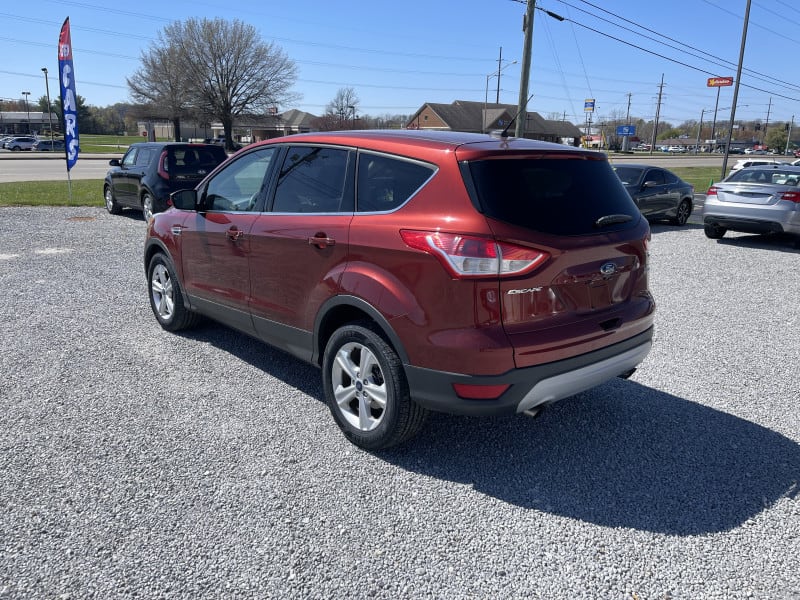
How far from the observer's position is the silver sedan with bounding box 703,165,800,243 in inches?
440

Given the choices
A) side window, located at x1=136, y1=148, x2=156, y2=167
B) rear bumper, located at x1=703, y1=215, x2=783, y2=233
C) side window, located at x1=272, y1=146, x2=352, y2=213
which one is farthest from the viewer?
side window, located at x1=136, y1=148, x2=156, y2=167

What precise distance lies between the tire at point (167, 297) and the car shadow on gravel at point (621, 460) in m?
1.67

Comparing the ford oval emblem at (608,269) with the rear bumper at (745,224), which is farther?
the rear bumper at (745,224)

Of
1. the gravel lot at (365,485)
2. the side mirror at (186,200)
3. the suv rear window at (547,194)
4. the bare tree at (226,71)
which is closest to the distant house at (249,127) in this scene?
the bare tree at (226,71)

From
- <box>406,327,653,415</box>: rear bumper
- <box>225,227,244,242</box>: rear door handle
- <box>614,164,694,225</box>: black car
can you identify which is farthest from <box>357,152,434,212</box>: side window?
<box>614,164,694,225</box>: black car

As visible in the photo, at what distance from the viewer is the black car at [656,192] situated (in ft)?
45.2

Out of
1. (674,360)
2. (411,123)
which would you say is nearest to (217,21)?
(411,123)

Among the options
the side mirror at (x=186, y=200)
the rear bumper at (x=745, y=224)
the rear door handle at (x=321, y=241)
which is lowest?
the rear bumper at (x=745, y=224)

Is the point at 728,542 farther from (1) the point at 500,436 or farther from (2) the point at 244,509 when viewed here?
(2) the point at 244,509

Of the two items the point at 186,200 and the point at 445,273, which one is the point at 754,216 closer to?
the point at 186,200

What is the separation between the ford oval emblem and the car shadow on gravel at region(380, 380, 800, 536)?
3.61ft

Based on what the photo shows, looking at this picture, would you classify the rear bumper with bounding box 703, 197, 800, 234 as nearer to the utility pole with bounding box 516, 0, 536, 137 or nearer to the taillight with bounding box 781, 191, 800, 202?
the taillight with bounding box 781, 191, 800, 202

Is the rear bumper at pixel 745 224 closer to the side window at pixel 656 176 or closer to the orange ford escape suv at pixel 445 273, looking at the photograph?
the side window at pixel 656 176

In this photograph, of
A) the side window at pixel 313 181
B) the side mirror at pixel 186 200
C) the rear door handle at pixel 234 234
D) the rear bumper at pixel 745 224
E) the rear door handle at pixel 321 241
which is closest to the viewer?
the rear door handle at pixel 321 241
